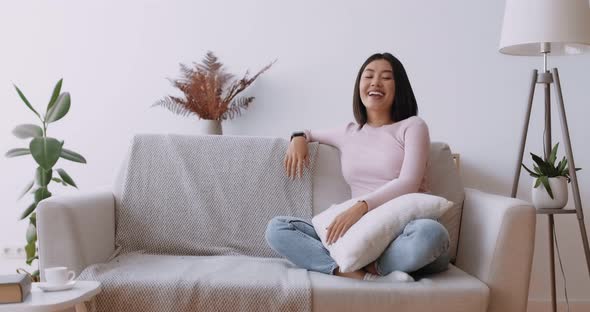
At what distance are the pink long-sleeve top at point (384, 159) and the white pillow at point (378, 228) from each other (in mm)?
128

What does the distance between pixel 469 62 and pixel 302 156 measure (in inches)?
41.1

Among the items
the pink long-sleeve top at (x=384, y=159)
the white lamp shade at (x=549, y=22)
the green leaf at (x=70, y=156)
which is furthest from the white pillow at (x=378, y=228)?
the green leaf at (x=70, y=156)

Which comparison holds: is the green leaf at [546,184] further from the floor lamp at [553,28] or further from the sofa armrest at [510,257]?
the sofa armrest at [510,257]

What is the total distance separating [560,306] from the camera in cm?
306

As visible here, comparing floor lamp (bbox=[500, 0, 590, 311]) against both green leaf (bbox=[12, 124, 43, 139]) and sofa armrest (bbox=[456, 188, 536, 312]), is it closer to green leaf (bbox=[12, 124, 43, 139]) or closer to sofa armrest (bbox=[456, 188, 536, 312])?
sofa armrest (bbox=[456, 188, 536, 312])

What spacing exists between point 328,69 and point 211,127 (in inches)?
23.8

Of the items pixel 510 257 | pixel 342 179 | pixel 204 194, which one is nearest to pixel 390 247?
pixel 510 257

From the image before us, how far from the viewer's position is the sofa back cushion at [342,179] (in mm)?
2430

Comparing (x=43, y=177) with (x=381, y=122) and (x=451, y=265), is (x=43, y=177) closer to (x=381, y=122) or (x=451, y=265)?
(x=381, y=122)

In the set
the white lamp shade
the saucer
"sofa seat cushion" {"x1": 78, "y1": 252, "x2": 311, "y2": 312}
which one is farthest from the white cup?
the white lamp shade

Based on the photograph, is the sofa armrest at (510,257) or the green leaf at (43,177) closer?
the sofa armrest at (510,257)

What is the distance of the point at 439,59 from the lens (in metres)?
3.02

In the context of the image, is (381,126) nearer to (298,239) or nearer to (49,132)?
(298,239)

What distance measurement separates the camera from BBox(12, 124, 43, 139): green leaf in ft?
9.02
